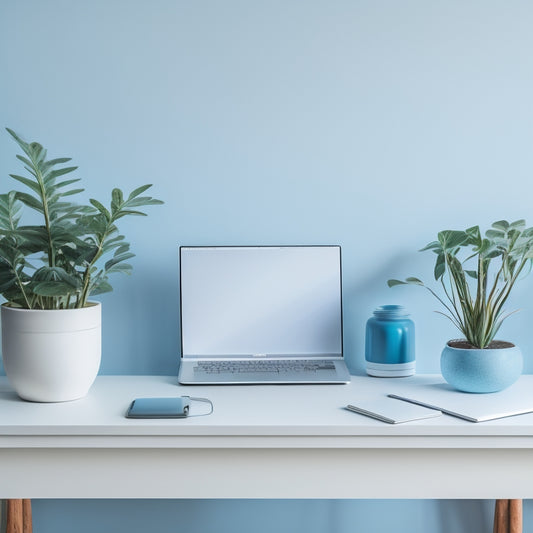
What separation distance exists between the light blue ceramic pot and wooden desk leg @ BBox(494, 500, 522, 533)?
0.35 metres

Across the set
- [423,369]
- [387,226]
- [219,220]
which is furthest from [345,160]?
[423,369]

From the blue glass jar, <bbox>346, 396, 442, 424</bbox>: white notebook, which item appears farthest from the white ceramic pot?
the blue glass jar

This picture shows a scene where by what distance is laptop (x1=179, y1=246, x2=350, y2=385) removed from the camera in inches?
59.5

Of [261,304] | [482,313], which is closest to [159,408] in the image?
[261,304]

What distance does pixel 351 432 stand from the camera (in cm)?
111

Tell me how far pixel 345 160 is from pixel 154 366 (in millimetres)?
680

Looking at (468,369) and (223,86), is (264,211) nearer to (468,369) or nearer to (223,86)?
(223,86)

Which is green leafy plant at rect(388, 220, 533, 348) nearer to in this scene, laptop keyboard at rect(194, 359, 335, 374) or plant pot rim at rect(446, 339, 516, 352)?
plant pot rim at rect(446, 339, 516, 352)

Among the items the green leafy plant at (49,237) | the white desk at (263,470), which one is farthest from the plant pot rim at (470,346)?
the green leafy plant at (49,237)

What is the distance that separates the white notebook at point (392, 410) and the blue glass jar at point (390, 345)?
235mm

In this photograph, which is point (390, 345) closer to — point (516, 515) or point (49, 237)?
point (516, 515)

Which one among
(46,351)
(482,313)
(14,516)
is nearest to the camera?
(46,351)

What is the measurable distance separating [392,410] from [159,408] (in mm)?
421

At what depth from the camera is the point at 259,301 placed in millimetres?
1513
